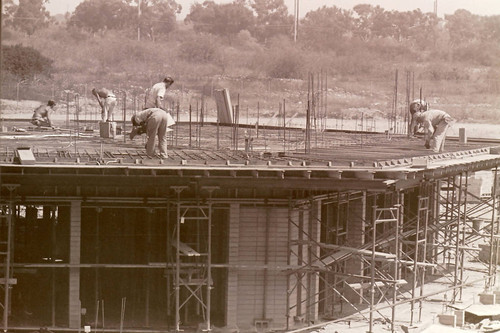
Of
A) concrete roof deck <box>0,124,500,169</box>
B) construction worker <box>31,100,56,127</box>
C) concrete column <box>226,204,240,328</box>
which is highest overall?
construction worker <box>31,100,56,127</box>

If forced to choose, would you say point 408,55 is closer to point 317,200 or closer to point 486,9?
point 486,9

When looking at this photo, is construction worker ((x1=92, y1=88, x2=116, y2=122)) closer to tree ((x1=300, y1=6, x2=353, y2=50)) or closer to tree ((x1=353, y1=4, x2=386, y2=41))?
tree ((x1=300, y1=6, x2=353, y2=50))

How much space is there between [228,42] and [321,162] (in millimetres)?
54546

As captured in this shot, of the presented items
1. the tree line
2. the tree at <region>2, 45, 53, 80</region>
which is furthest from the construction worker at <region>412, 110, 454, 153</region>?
the tree line

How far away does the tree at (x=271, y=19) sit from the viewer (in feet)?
284

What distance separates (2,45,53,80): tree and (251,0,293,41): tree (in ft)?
71.9

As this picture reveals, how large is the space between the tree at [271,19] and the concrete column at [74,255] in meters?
58.8

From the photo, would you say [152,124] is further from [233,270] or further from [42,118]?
[42,118]

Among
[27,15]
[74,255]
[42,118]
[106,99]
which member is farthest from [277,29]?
[74,255]

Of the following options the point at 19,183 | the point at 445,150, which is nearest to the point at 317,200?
the point at 19,183

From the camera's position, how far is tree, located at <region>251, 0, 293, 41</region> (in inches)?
3408

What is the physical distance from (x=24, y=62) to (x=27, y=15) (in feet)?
36.8

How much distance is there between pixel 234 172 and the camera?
27141 millimetres

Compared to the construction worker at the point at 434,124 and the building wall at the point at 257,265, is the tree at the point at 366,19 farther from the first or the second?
the building wall at the point at 257,265
